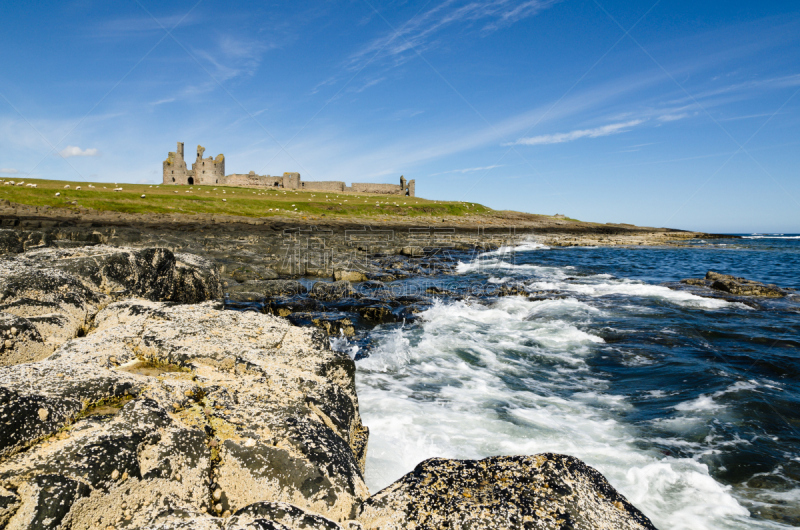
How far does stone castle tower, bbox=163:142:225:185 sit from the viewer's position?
231 feet

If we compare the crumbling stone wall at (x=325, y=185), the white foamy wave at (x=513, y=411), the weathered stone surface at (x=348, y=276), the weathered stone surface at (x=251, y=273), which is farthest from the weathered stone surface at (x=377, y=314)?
the crumbling stone wall at (x=325, y=185)

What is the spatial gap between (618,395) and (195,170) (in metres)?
80.9

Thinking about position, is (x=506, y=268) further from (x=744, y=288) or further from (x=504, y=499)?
(x=504, y=499)

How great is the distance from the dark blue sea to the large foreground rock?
158 inches

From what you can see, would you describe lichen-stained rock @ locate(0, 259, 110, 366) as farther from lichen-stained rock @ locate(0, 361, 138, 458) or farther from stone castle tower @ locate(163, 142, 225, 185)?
stone castle tower @ locate(163, 142, 225, 185)

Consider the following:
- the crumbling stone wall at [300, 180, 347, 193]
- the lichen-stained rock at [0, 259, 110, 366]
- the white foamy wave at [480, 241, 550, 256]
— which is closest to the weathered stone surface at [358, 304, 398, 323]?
the lichen-stained rock at [0, 259, 110, 366]

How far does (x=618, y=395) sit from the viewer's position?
7.89 meters

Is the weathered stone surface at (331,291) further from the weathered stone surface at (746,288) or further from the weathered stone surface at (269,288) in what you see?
the weathered stone surface at (746,288)

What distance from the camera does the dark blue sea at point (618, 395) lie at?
17.2ft

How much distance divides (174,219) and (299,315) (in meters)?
30.4

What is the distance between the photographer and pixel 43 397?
286cm

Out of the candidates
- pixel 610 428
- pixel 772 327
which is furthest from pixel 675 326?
pixel 610 428

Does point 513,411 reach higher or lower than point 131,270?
lower

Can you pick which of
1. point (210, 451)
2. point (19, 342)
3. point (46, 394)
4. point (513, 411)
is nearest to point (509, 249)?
point (513, 411)
